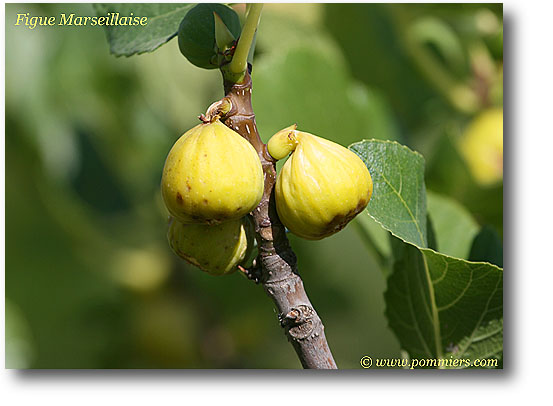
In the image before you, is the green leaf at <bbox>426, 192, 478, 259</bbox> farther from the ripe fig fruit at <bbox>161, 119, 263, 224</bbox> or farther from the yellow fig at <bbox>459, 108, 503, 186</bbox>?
the ripe fig fruit at <bbox>161, 119, 263, 224</bbox>

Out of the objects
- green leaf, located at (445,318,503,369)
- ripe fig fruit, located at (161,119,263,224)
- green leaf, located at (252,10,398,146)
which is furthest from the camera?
green leaf, located at (252,10,398,146)

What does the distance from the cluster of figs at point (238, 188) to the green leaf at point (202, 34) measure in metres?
0.09

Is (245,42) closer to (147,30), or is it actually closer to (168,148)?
(147,30)

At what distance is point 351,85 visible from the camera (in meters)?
1.24

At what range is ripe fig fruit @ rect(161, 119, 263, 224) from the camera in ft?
2.12

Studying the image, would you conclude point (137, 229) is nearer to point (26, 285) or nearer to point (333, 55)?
point (26, 285)

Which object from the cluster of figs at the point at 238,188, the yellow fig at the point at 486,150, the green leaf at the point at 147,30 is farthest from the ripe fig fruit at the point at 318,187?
the yellow fig at the point at 486,150

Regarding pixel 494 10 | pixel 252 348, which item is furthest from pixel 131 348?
pixel 494 10

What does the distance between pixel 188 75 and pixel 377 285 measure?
0.63 metres

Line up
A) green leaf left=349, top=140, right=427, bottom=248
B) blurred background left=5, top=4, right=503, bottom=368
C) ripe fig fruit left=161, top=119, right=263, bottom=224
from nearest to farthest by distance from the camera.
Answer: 1. ripe fig fruit left=161, top=119, right=263, bottom=224
2. green leaf left=349, top=140, right=427, bottom=248
3. blurred background left=5, top=4, right=503, bottom=368

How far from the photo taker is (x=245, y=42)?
69 centimetres

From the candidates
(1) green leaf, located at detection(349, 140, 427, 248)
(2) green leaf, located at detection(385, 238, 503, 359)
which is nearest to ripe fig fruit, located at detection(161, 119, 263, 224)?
(1) green leaf, located at detection(349, 140, 427, 248)

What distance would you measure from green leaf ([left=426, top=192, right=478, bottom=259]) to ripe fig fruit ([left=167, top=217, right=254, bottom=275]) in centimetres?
39

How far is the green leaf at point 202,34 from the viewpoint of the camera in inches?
28.6
